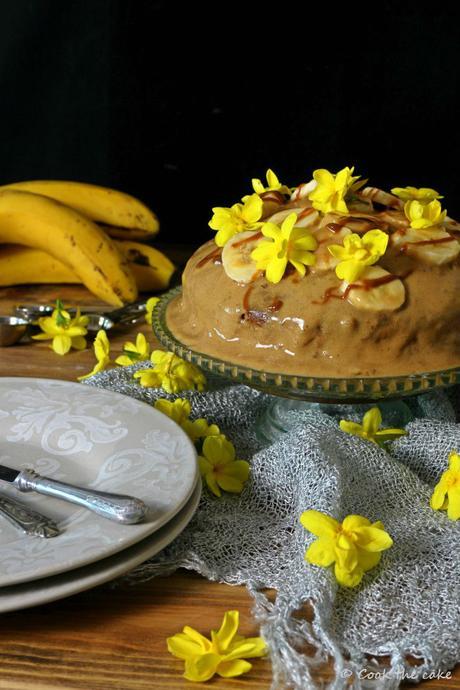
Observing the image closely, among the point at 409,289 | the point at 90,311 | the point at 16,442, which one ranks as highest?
the point at 409,289

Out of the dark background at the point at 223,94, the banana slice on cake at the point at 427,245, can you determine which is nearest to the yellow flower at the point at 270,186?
the banana slice on cake at the point at 427,245

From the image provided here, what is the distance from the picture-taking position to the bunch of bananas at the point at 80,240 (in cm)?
127

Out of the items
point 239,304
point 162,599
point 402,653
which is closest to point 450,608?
point 402,653

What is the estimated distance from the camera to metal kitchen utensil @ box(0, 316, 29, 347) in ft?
3.59

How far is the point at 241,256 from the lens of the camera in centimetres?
78

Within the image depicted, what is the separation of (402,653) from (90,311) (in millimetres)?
749

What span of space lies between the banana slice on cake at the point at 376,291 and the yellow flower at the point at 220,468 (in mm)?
151

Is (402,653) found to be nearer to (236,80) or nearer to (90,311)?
(90,311)

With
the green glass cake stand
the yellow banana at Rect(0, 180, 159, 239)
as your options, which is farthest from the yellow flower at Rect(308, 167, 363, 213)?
the yellow banana at Rect(0, 180, 159, 239)

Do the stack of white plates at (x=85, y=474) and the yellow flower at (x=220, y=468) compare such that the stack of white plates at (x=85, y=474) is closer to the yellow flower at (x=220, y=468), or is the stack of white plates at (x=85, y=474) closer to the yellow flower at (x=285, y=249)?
the yellow flower at (x=220, y=468)

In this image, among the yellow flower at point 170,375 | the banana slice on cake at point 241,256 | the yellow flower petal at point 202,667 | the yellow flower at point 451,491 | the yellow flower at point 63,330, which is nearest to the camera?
the yellow flower petal at point 202,667

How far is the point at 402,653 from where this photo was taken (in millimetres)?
541

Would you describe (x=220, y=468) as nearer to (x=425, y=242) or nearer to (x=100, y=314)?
(x=425, y=242)

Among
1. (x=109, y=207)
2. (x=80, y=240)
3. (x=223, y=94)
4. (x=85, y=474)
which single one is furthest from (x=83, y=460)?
(x=223, y=94)
